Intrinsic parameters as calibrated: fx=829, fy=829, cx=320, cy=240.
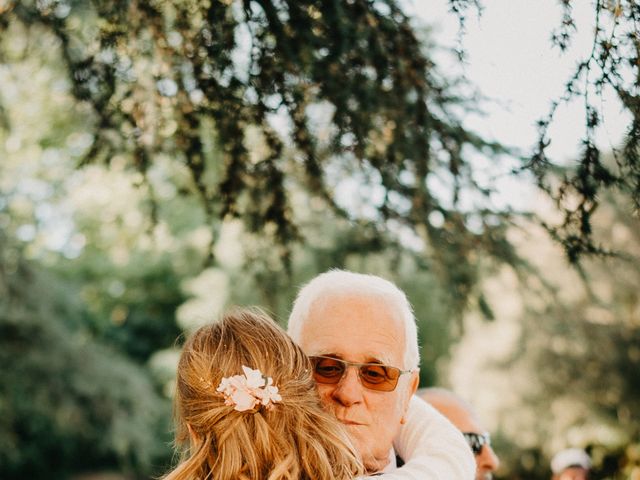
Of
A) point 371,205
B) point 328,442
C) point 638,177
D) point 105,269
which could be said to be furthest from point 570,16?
point 105,269

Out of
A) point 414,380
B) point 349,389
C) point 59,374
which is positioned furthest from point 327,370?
point 59,374

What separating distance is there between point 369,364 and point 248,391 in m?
0.40

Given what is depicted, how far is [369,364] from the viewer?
7.04 ft

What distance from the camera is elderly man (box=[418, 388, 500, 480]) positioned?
351cm

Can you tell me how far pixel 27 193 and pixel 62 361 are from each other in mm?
6215

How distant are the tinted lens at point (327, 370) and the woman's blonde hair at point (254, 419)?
10cm

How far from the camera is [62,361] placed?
11547 millimetres

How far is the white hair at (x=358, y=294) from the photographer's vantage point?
2.25m

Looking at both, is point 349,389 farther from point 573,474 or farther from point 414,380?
point 573,474

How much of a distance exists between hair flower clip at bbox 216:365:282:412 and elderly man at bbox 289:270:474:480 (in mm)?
270

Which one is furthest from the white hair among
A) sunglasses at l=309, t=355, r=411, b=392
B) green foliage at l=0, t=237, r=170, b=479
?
green foliage at l=0, t=237, r=170, b=479

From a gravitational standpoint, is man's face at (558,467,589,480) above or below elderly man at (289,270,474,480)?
below

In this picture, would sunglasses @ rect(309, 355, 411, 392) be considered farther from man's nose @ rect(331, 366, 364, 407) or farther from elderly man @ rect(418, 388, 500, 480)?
elderly man @ rect(418, 388, 500, 480)

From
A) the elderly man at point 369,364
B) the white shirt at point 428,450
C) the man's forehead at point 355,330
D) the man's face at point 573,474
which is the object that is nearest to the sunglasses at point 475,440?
the white shirt at point 428,450
